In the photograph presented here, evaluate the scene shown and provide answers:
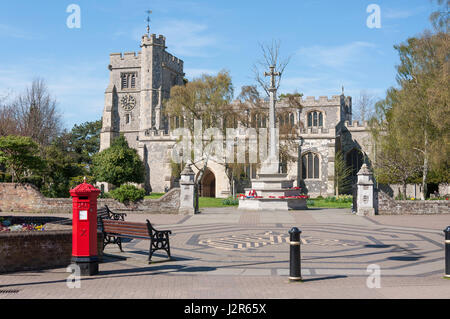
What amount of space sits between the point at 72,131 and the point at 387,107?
50.0 meters

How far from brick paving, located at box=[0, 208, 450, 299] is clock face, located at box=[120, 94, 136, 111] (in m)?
48.8

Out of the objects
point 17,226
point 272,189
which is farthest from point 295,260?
point 272,189

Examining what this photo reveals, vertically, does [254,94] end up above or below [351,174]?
above

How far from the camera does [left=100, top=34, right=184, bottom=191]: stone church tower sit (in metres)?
61.2

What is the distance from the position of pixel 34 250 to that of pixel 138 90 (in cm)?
5598

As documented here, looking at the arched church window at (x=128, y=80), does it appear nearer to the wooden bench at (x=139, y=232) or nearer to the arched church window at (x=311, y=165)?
the arched church window at (x=311, y=165)

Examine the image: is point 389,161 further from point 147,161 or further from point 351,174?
point 147,161

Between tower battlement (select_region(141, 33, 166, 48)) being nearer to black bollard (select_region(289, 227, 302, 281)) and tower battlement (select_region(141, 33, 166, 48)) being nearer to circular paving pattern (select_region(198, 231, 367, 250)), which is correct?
circular paving pattern (select_region(198, 231, 367, 250))

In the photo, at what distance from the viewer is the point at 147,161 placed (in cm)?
5534

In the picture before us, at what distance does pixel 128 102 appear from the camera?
209ft

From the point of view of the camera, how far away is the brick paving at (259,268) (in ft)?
23.7

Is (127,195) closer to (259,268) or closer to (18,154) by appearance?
(18,154)

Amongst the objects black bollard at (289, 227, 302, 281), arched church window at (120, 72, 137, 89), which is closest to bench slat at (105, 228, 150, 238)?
black bollard at (289, 227, 302, 281)
